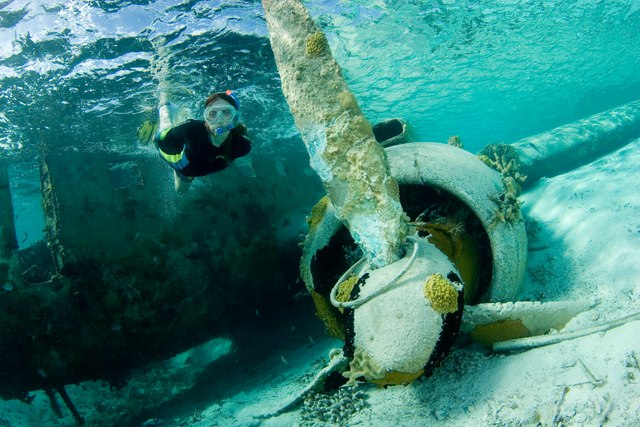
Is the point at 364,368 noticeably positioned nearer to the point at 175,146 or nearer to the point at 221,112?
the point at 221,112

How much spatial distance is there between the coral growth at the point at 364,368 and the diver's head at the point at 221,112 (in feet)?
10.2

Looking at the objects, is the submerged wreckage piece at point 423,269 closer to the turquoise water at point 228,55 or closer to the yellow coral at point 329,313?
the yellow coral at point 329,313

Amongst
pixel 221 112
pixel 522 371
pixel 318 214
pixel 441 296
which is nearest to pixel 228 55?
pixel 221 112

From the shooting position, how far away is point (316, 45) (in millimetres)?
3486

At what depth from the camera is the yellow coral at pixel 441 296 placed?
278cm

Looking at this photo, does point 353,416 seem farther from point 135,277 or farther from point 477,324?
point 135,277

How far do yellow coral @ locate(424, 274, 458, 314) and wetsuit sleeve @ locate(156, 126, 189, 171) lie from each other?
3494 mm

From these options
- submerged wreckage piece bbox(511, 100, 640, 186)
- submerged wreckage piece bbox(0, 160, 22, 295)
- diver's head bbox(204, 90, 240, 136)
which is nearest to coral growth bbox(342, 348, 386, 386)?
diver's head bbox(204, 90, 240, 136)

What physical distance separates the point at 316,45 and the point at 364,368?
3.09 m

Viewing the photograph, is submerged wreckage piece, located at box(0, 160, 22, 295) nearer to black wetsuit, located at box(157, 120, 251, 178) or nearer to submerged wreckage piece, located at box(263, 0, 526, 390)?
black wetsuit, located at box(157, 120, 251, 178)

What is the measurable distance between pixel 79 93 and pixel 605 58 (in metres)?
40.1

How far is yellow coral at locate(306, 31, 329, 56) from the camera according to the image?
11.4ft

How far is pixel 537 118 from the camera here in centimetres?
5725

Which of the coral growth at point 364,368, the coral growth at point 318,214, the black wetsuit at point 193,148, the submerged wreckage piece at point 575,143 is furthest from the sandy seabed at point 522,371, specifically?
the black wetsuit at point 193,148
